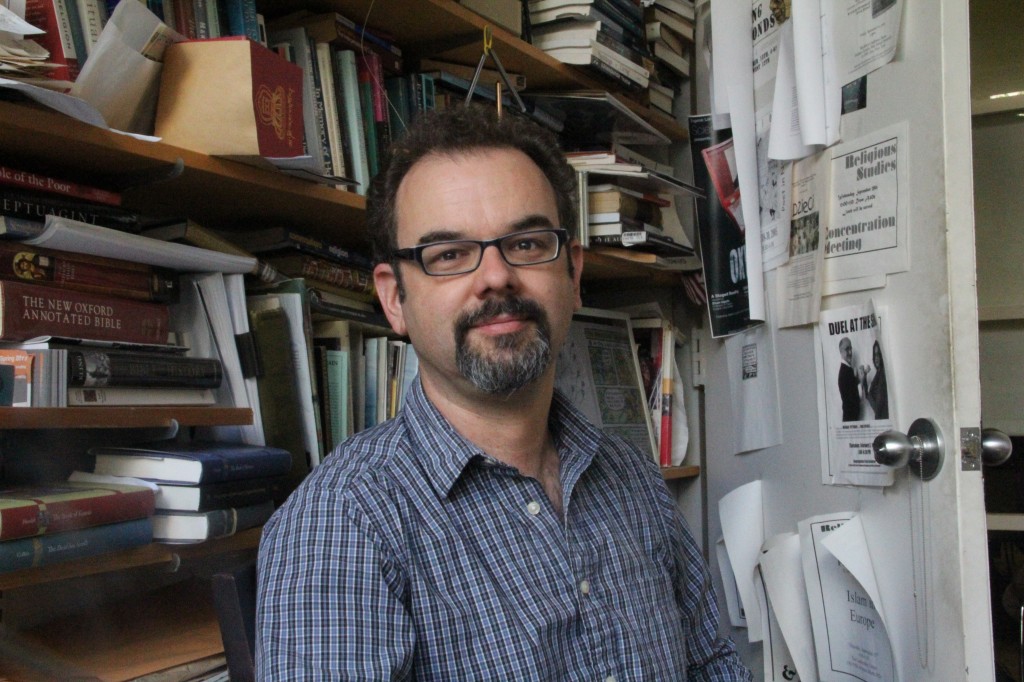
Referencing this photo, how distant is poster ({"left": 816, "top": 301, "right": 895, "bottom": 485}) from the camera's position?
1.25 metres

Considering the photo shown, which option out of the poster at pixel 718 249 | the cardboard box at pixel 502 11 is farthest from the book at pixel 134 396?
the poster at pixel 718 249

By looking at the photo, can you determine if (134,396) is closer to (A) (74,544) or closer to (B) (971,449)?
(A) (74,544)

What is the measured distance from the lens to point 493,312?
3.43 ft

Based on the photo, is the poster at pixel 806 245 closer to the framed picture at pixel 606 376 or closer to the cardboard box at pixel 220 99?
the framed picture at pixel 606 376

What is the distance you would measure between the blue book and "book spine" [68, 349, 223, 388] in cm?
16

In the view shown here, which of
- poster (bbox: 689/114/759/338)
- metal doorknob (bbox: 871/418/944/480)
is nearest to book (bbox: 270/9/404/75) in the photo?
poster (bbox: 689/114/759/338)

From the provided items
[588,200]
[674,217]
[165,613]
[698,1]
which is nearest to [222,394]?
[165,613]

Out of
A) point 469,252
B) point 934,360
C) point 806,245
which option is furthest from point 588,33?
point 934,360

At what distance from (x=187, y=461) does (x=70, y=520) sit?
156 mm

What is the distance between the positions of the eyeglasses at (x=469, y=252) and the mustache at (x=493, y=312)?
5 cm

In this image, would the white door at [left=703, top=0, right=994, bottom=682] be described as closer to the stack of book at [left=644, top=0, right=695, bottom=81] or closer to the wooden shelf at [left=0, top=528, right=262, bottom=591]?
the stack of book at [left=644, top=0, right=695, bottom=81]

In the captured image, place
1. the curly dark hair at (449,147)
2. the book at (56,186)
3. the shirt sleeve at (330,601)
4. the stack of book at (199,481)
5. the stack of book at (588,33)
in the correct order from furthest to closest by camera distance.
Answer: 1. the stack of book at (588,33)
2. the curly dark hair at (449,147)
3. the stack of book at (199,481)
4. the book at (56,186)
5. the shirt sleeve at (330,601)

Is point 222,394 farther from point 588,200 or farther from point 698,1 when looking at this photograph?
point 698,1

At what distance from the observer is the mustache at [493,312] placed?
3.43ft
